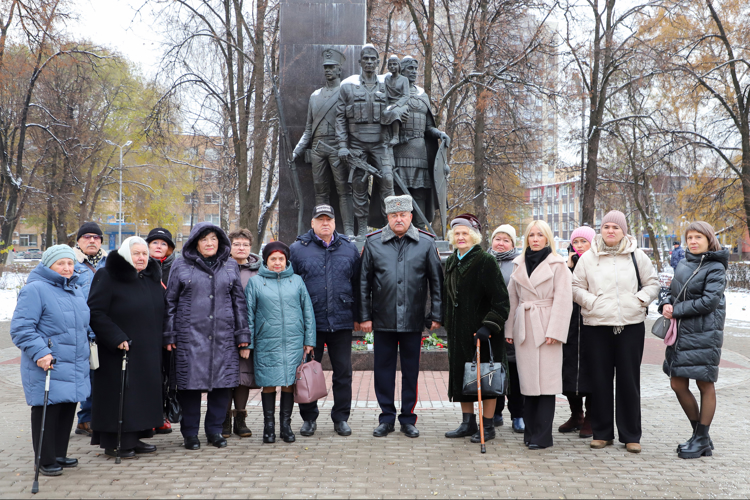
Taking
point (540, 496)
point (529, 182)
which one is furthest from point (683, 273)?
point (529, 182)

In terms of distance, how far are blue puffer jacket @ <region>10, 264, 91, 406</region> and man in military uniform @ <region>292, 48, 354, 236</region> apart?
16.8 ft

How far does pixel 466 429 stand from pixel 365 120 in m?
4.86

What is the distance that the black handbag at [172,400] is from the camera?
5.23m

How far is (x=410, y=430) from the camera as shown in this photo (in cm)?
564

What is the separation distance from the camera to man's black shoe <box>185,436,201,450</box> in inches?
208

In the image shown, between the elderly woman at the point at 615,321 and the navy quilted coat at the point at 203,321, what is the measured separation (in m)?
2.75

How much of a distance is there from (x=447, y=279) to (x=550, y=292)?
0.84m

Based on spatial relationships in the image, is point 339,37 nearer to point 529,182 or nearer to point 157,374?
point 157,374

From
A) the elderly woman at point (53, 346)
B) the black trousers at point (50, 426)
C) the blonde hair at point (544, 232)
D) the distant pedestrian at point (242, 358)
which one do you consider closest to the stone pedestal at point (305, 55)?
the distant pedestrian at point (242, 358)

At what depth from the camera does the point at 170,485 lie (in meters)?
4.36

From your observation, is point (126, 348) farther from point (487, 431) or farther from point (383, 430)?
point (487, 431)

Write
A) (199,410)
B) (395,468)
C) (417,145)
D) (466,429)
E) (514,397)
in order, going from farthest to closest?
(417,145)
(514,397)
(466,429)
(199,410)
(395,468)

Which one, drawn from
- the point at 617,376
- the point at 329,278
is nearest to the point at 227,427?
the point at 329,278

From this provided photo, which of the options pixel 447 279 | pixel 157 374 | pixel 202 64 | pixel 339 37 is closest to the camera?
pixel 157 374
